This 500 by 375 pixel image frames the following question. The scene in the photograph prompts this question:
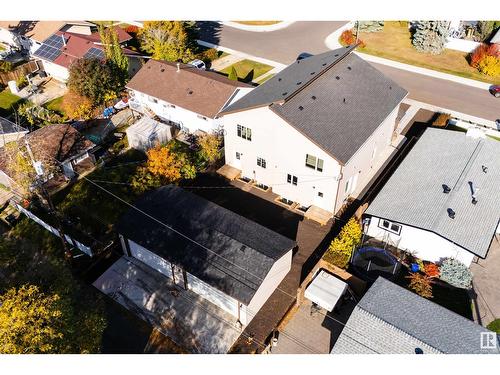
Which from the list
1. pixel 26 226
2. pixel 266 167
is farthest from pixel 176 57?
pixel 26 226

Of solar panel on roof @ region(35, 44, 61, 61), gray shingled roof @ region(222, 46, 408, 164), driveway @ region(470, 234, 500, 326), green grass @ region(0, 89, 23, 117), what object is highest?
gray shingled roof @ region(222, 46, 408, 164)

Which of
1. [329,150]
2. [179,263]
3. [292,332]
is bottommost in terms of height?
[292,332]

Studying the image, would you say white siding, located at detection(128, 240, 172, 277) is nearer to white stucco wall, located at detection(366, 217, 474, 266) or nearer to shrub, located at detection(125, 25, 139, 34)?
white stucco wall, located at detection(366, 217, 474, 266)

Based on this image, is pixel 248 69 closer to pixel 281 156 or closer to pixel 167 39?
pixel 167 39

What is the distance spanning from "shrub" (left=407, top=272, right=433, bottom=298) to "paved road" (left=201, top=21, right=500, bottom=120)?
2668cm

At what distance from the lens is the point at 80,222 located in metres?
34.2

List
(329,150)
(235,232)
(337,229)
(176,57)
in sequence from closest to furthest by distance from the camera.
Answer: (235,232)
(329,150)
(337,229)
(176,57)

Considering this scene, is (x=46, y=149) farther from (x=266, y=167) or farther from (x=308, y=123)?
(x=308, y=123)

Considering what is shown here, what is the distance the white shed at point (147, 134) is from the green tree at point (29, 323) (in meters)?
21.4

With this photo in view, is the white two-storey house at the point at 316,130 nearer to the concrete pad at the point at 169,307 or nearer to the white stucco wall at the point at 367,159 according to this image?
the white stucco wall at the point at 367,159

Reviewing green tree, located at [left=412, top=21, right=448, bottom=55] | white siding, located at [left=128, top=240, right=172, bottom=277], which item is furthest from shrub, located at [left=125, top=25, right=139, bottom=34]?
white siding, located at [left=128, top=240, right=172, bottom=277]

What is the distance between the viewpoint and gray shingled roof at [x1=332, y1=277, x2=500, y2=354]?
23172 millimetres

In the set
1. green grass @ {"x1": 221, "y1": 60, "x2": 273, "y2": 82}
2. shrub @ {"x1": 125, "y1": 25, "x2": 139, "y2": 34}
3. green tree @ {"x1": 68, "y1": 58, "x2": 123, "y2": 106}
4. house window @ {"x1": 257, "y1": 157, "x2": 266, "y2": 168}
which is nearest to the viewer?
house window @ {"x1": 257, "y1": 157, "x2": 266, "y2": 168}

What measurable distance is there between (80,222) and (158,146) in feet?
31.0
